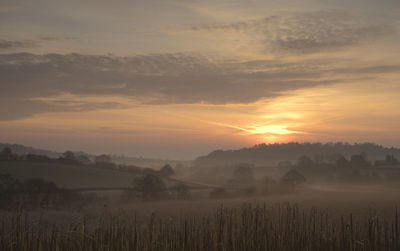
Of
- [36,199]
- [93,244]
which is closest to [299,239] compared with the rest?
[93,244]

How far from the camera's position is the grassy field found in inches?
2237

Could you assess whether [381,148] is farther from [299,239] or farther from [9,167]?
[299,239]

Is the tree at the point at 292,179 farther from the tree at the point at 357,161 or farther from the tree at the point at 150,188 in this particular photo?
the tree at the point at 357,161

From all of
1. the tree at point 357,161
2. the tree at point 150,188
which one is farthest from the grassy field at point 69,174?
the tree at point 357,161

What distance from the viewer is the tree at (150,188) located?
176 ft

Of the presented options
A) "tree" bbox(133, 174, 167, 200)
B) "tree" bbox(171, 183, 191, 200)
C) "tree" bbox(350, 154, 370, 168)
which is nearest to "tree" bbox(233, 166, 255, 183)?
"tree" bbox(171, 183, 191, 200)

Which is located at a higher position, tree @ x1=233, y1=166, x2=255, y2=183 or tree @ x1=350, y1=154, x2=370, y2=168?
tree @ x1=350, y1=154, x2=370, y2=168

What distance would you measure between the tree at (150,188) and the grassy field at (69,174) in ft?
19.4

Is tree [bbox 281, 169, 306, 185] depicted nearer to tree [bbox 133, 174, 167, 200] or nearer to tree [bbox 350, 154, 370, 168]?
tree [bbox 133, 174, 167, 200]

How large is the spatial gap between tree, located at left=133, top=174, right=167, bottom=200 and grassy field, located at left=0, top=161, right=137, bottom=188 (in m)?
5.90

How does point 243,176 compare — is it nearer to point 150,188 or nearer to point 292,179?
point 292,179

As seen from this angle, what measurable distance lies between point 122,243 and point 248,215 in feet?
9.25

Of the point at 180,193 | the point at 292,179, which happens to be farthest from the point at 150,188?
the point at 292,179

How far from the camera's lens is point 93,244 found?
7914mm
